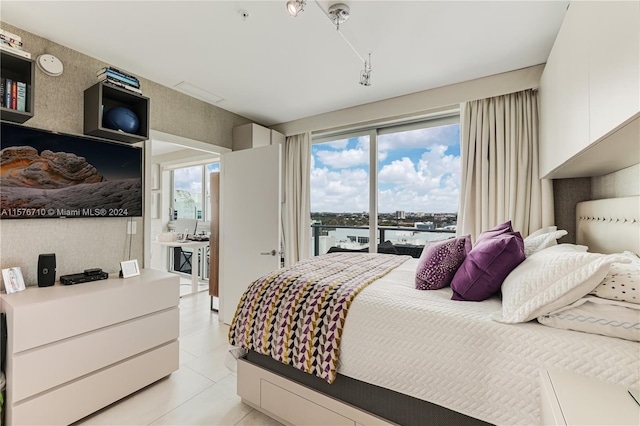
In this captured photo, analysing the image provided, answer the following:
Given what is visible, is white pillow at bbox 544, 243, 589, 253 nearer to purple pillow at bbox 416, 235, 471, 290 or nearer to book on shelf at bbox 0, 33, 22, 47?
purple pillow at bbox 416, 235, 471, 290

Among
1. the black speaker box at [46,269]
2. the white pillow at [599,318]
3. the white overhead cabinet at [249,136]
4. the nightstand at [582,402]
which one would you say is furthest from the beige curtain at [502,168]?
the black speaker box at [46,269]

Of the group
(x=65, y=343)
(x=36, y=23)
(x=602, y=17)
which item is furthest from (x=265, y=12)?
(x=65, y=343)

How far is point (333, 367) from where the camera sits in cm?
143

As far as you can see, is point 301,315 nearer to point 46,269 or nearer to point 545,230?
point 46,269

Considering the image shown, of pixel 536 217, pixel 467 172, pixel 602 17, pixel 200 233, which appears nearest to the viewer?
pixel 602 17

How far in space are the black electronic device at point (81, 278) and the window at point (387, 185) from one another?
7.95ft

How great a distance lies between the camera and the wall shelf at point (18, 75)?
5.90 feet

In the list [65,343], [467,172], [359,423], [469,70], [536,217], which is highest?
[469,70]

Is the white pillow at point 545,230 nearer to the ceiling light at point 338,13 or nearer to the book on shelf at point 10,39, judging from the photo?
the ceiling light at point 338,13

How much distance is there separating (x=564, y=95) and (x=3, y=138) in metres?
3.54

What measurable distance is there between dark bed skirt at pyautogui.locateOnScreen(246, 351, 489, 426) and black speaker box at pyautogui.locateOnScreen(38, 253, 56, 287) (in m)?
1.79

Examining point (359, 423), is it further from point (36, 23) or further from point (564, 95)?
point (36, 23)

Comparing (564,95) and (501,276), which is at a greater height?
(564,95)

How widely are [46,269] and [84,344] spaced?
0.60 metres
